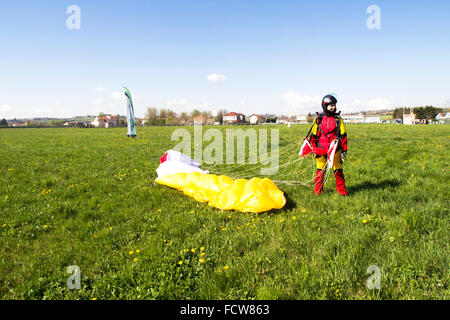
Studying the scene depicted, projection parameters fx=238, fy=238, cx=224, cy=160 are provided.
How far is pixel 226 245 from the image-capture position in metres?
3.92

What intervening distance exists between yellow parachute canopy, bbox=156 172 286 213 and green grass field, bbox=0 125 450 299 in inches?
7.8

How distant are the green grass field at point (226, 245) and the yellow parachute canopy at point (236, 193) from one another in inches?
7.8

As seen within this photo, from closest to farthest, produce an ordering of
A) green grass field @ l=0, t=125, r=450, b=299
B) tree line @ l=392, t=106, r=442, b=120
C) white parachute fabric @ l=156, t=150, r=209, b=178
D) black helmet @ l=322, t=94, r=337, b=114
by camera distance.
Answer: green grass field @ l=0, t=125, r=450, b=299 < black helmet @ l=322, t=94, r=337, b=114 < white parachute fabric @ l=156, t=150, r=209, b=178 < tree line @ l=392, t=106, r=442, b=120

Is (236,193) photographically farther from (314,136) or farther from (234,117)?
(234,117)

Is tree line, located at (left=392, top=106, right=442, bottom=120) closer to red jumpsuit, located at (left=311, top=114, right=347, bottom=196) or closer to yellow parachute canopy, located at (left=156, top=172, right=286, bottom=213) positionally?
red jumpsuit, located at (left=311, top=114, right=347, bottom=196)

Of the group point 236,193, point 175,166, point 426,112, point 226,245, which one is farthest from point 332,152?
point 426,112

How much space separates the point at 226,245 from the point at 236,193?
1.51 metres

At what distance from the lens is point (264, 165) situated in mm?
10344

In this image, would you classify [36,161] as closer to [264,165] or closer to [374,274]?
[264,165]

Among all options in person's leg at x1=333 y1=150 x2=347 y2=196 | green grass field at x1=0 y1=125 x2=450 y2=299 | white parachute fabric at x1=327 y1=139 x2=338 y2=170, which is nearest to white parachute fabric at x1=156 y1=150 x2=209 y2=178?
green grass field at x1=0 y1=125 x2=450 y2=299

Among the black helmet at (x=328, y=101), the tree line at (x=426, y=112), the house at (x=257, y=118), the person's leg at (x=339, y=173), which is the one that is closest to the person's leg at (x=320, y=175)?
the person's leg at (x=339, y=173)

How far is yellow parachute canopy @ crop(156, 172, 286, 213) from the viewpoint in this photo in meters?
5.07
